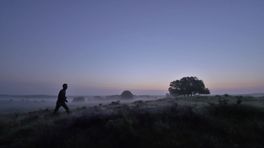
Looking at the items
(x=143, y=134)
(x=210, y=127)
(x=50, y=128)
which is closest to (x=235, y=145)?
(x=210, y=127)

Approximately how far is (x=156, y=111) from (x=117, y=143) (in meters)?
4.64

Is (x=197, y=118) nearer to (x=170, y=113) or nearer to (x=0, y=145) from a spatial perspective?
(x=170, y=113)

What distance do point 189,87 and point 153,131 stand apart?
2368 inches

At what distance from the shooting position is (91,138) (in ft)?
42.3

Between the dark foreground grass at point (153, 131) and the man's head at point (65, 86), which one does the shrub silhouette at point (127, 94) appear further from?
the dark foreground grass at point (153, 131)

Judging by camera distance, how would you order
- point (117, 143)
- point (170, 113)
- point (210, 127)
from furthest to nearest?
1. point (170, 113)
2. point (210, 127)
3. point (117, 143)

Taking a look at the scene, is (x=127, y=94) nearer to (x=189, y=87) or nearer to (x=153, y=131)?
(x=189, y=87)

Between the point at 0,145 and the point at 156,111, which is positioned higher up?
the point at 156,111

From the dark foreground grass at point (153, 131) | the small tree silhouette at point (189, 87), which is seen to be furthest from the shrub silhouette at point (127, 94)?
the dark foreground grass at point (153, 131)

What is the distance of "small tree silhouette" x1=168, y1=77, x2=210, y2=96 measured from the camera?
72.1 m

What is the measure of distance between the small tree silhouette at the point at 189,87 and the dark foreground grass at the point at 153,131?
2191 inches

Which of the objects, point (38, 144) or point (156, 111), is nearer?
point (38, 144)

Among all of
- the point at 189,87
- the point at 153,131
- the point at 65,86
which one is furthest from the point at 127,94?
the point at 153,131

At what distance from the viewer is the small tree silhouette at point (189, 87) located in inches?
2837
